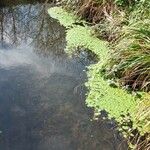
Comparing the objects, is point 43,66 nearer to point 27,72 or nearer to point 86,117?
point 27,72

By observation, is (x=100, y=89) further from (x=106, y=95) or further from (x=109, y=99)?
(x=109, y=99)

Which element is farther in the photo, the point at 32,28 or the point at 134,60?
the point at 32,28

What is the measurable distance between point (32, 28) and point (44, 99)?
314 centimetres

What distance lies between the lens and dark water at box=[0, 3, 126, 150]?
4.04 meters

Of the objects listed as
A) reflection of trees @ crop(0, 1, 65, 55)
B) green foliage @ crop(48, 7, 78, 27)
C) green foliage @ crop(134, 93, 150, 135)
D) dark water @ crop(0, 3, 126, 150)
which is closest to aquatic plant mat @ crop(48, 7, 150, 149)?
green foliage @ crop(134, 93, 150, 135)

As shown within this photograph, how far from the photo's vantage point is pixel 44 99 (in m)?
4.82

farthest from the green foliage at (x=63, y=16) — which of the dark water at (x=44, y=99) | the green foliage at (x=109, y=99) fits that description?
the green foliage at (x=109, y=99)

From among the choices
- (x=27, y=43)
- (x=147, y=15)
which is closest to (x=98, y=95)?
(x=147, y=15)

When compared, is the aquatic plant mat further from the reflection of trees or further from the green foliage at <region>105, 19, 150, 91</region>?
the reflection of trees

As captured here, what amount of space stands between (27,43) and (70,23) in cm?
112

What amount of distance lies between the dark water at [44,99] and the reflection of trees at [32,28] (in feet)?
0.06

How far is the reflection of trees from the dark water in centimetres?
2

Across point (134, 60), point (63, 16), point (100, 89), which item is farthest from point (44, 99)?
point (63, 16)

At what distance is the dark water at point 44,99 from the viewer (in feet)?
13.3
